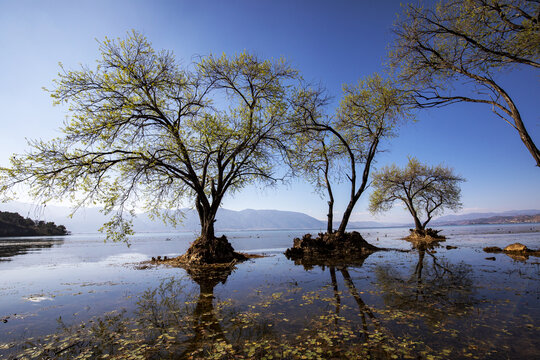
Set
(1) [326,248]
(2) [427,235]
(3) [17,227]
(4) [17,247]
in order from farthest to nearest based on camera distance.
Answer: (3) [17,227] < (2) [427,235] < (4) [17,247] < (1) [326,248]

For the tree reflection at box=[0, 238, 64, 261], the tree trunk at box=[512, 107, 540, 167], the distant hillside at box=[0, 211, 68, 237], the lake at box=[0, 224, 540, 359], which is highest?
the tree trunk at box=[512, 107, 540, 167]

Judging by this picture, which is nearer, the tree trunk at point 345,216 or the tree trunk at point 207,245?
the tree trunk at point 207,245

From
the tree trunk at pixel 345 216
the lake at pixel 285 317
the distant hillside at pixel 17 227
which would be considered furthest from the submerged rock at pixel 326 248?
the distant hillside at pixel 17 227

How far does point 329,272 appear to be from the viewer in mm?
12844

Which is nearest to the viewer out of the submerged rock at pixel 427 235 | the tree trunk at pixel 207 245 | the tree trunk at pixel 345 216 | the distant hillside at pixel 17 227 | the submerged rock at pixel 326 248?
the tree trunk at pixel 207 245

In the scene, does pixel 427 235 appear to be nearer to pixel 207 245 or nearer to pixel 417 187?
pixel 417 187

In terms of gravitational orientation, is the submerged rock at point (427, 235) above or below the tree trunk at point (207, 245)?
below

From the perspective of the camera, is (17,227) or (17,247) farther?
(17,227)

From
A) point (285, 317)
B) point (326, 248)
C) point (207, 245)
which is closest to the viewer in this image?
point (285, 317)

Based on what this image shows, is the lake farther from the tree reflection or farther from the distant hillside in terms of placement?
the distant hillside

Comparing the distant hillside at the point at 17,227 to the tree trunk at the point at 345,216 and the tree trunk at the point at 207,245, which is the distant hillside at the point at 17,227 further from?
the tree trunk at the point at 345,216

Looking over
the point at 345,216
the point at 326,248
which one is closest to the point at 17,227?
the point at 326,248

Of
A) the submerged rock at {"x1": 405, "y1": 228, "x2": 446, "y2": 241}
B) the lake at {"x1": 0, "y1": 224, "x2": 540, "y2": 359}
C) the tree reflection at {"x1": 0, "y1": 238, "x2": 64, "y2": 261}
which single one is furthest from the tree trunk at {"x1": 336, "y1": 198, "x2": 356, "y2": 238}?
the tree reflection at {"x1": 0, "y1": 238, "x2": 64, "y2": 261}

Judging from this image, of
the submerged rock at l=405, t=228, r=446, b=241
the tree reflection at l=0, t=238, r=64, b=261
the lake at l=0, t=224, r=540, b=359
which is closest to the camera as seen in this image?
the lake at l=0, t=224, r=540, b=359
